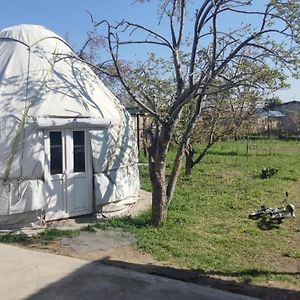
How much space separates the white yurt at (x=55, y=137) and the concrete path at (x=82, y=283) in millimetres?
2267

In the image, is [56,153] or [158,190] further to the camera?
[56,153]

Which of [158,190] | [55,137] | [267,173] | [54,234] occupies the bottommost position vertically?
[54,234]

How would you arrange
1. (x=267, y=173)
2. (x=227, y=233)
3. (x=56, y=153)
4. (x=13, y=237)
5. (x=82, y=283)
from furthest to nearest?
1. (x=267, y=173)
2. (x=56, y=153)
3. (x=227, y=233)
4. (x=13, y=237)
5. (x=82, y=283)

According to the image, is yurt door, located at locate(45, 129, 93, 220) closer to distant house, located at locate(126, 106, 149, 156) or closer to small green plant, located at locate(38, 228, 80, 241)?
small green plant, located at locate(38, 228, 80, 241)

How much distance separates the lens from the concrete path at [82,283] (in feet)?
17.1

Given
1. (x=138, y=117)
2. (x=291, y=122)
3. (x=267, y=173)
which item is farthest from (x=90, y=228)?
(x=291, y=122)

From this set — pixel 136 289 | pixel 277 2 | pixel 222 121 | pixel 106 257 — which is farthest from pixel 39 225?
pixel 222 121

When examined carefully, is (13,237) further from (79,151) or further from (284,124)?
(284,124)

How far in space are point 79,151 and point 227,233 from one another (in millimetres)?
3406

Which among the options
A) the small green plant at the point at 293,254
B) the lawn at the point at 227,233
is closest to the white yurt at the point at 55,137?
the lawn at the point at 227,233

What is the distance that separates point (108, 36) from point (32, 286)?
4649mm

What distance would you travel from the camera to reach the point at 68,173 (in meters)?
9.00

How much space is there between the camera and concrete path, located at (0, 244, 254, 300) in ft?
17.1

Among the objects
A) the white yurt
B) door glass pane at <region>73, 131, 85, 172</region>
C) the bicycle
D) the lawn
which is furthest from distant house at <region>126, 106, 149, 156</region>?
the bicycle
